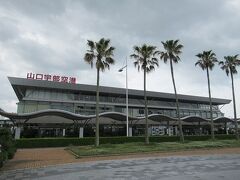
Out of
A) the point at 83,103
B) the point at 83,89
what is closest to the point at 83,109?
the point at 83,103

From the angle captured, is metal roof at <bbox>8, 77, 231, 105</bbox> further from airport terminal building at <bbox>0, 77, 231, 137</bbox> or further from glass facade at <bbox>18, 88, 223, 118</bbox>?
glass facade at <bbox>18, 88, 223, 118</bbox>

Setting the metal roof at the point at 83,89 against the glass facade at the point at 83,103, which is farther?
the glass facade at the point at 83,103

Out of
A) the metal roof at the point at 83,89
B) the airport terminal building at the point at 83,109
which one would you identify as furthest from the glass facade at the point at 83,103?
the metal roof at the point at 83,89

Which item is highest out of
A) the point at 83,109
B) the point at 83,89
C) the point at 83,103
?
the point at 83,89

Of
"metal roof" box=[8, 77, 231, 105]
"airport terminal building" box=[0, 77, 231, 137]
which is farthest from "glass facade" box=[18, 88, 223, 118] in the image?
"metal roof" box=[8, 77, 231, 105]

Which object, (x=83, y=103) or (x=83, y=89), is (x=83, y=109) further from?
(x=83, y=89)

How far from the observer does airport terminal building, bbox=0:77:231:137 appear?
42.2m

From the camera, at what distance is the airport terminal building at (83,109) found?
42.2 m

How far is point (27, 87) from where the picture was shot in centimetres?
4953

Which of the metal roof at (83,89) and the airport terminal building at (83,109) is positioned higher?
the metal roof at (83,89)

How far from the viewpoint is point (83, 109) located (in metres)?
51.9

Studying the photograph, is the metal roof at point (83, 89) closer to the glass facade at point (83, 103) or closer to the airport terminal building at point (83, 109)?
the airport terminal building at point (83, 109)

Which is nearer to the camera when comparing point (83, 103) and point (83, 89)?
point (83, 103)

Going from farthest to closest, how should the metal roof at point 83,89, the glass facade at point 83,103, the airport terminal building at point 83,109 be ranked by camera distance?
the glass facade at point 83,103 < the metal roof at point 83,89 < the airport terminal building at point 83,109
